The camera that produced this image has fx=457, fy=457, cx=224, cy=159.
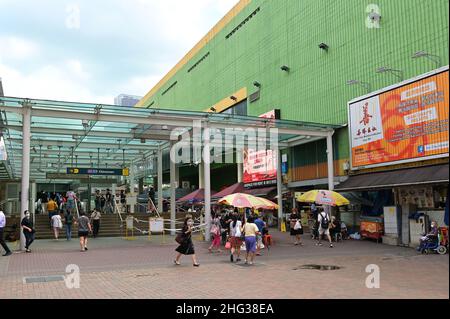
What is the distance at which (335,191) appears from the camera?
22.3 m

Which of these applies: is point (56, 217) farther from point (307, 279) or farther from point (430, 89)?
point (430, 89)

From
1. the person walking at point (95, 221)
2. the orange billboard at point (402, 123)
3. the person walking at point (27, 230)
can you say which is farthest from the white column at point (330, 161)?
the person walking at point (27, 230)

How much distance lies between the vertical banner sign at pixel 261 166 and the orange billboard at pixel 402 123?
28.0 feet

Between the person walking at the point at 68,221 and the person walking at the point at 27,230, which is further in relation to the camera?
the person walking at the point at 68,221

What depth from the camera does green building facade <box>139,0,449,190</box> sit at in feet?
65.7

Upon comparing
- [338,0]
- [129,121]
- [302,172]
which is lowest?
[302,172]

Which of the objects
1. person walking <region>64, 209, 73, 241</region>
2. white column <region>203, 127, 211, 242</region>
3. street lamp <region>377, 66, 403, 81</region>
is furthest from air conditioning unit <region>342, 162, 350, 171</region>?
person walking <region>64, 209, 73, 241</region>

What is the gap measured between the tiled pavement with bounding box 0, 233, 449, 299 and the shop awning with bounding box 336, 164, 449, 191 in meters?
2.58

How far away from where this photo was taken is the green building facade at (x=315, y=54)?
20.0 meters

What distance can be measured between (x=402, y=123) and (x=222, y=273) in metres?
11.3

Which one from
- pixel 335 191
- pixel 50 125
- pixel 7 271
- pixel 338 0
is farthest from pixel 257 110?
pixel 7 271

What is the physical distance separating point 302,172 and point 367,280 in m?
18.1

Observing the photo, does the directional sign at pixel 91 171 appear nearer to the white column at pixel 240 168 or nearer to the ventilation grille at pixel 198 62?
the white column at pixel 240 168

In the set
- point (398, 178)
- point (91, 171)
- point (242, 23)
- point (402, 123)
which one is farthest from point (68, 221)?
point (242, 23)
